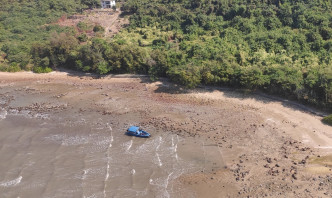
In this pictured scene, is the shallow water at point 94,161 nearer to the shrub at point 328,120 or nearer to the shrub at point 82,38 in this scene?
the shrub at point 328,120

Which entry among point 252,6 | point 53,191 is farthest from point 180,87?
point 252,6

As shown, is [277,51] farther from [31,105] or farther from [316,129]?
[31,105]

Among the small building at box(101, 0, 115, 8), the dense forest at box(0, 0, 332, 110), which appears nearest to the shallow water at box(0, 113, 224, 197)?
the dense forest at box(0, 0, 332, 110)

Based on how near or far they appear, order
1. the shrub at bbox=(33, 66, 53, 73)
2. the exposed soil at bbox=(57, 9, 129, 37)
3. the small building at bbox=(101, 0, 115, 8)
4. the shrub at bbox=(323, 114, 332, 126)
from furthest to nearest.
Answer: the small building at bbox=(101, 0, 115, 8) → the exposed soil at bbox=(57, 9, 129, 37) → the shrub at bbox=(33, 66, 53, 73) → the shrub at bbox=(323, 114, 332, 126)

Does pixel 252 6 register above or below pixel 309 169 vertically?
above

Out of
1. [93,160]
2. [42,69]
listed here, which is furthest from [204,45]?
[42,69]

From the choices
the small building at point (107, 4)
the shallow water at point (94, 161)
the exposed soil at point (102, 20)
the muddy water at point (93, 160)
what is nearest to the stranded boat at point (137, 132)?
the muddy water at point (93, 160)

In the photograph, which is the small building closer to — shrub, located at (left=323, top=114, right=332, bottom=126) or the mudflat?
the mudflat

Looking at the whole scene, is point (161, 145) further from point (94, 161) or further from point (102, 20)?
point (102, 20)
